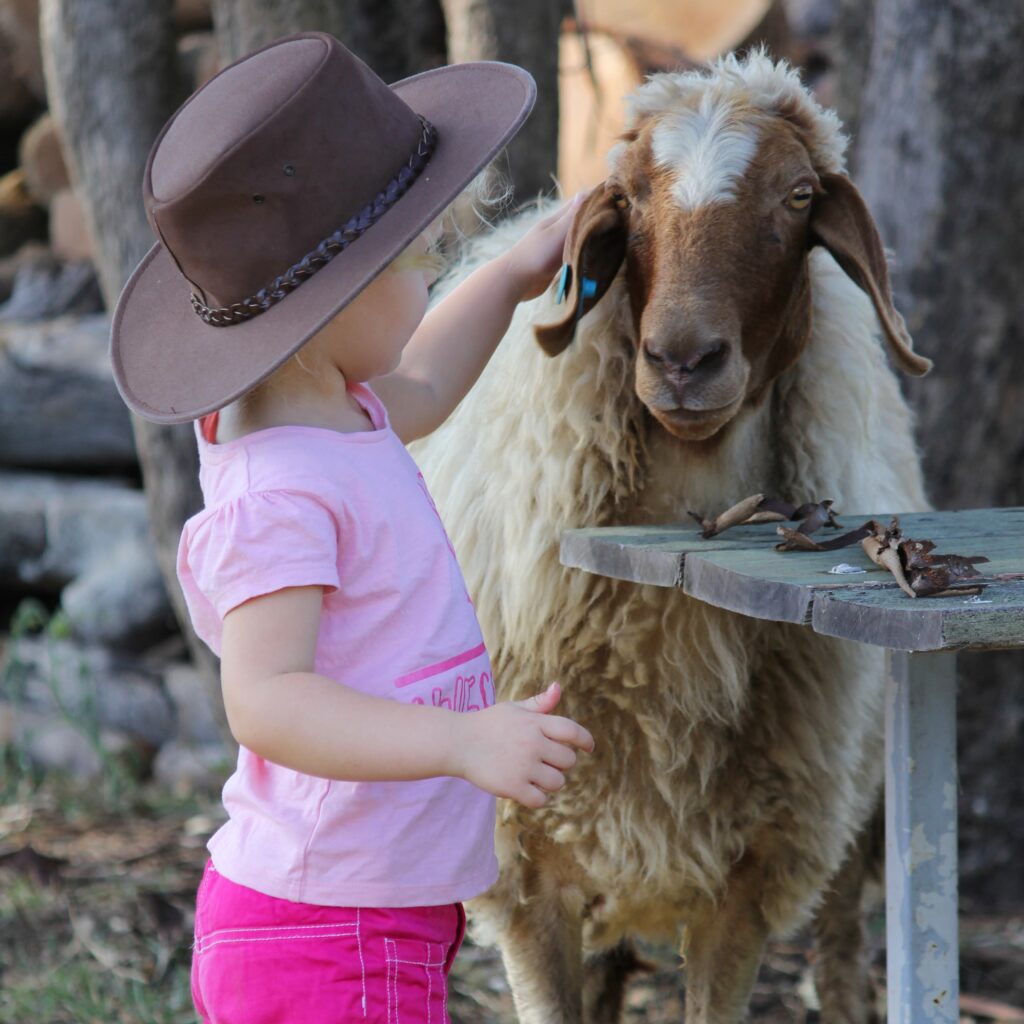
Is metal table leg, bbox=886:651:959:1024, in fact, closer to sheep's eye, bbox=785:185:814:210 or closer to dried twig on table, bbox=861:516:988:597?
dried twig on table, bbox=861:516:988:597

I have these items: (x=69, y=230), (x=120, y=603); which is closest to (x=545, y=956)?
(x=120, y=603)

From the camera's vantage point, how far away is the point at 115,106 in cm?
371

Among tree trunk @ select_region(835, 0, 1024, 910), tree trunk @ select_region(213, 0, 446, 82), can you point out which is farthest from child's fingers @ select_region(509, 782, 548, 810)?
tree trunk @ select_region(835, 0, 1024, 910)

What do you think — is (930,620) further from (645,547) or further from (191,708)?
A: (191,708)

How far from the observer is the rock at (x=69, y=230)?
562 centimetres

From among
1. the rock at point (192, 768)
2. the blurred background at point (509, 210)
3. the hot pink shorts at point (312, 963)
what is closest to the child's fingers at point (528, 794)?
the hot pink shorts at point (312, 963)

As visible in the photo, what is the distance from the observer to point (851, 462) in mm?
2387

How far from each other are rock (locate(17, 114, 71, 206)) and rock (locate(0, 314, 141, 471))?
802 mm

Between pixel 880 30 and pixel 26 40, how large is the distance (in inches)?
150

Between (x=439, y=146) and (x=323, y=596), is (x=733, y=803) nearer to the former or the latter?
(x=323, y=596)

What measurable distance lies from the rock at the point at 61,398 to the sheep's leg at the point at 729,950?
129 inches

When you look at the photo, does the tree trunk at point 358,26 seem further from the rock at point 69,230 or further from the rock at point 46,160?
the rock at point 46,160

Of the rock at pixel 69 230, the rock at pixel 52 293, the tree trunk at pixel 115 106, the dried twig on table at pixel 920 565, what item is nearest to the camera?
the dried twig on table at pixel 920 565

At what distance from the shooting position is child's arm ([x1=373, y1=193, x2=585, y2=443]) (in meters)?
1.96
